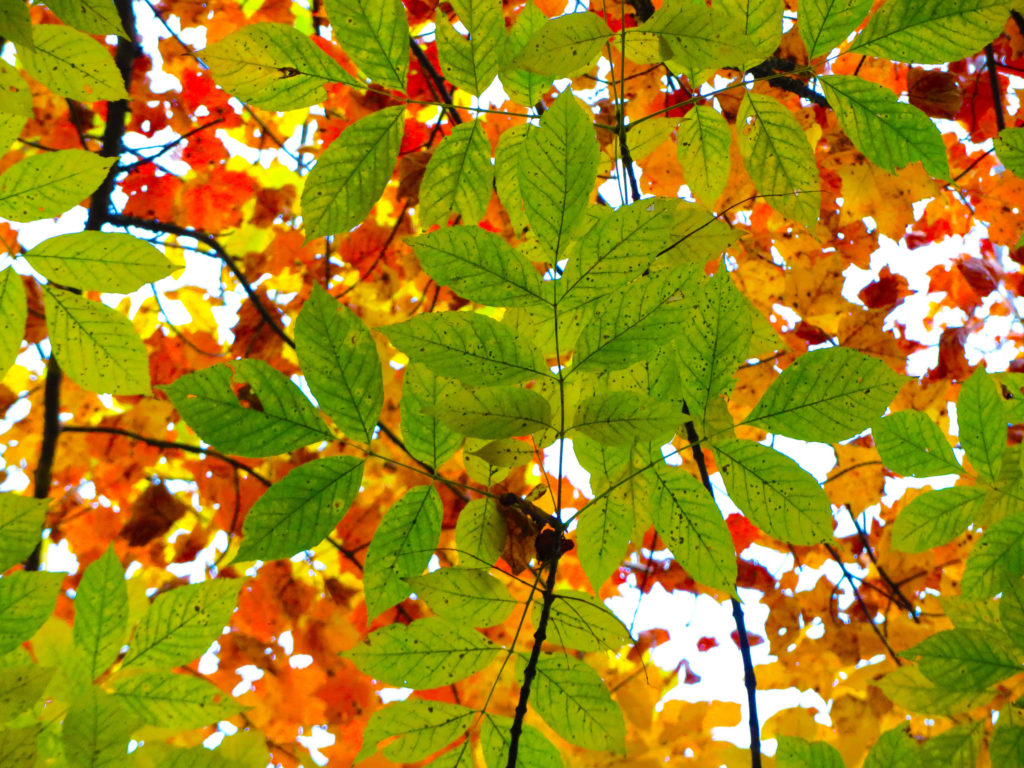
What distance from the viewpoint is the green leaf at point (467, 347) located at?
0.47 meters

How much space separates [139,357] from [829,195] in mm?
1652

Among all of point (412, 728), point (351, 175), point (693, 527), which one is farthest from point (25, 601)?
point (693, 527)

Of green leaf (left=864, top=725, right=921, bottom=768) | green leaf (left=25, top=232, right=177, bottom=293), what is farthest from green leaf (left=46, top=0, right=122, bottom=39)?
green leaf (left=864, top=725, right=921, bottom=768)

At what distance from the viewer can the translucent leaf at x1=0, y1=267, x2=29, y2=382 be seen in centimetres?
66

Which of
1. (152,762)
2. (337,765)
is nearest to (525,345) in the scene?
(152,762)

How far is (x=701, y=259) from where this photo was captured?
67 centimetres

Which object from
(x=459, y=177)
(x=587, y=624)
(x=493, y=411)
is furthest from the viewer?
(x=459, y=177)

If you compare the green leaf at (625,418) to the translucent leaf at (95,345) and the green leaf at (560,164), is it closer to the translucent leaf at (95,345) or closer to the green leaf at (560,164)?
the green leaf at (560,164)

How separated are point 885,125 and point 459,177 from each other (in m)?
0.38

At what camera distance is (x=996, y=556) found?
661mm

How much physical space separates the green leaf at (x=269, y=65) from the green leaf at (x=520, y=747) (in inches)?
21.7

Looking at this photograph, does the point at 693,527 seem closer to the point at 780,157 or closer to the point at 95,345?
the point at 780,157

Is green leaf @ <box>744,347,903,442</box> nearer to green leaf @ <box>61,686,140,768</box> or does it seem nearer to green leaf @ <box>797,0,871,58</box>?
green leaf @ <box>797,0,871,58</box>

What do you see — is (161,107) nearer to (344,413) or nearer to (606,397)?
(344,413)
